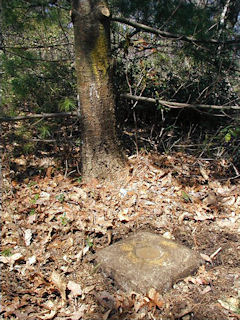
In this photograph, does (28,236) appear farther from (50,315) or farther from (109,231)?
(50,315)

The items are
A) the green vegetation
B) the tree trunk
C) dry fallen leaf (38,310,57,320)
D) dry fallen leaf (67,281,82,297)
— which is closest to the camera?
dry fallen leaf (38,310,57,320)

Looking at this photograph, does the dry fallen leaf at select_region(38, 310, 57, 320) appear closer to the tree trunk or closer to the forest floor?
the forest floor

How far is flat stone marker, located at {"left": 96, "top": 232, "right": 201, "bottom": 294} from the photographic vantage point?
257 centimetres

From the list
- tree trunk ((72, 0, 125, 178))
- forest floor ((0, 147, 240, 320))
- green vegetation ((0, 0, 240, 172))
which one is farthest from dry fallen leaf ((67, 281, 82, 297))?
green vegetation ((0, 0, 240, 172))

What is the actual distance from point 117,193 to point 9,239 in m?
1.44

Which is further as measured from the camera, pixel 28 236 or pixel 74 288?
pixel 28 236

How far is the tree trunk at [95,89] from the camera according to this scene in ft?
10.6

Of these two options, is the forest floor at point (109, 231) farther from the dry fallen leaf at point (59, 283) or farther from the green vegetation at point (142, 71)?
the green vegetation at point (142, 71)

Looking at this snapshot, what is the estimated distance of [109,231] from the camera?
3.28 metres

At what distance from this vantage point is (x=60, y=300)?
8.21 feet

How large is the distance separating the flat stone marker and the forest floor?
83 mm

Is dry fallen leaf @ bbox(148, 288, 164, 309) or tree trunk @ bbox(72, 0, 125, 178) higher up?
tree trunk @ bbox(72, 0, 125, 178)

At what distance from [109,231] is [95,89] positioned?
174 centimetres

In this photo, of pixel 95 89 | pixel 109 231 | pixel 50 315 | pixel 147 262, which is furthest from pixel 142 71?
pixel 50 315
